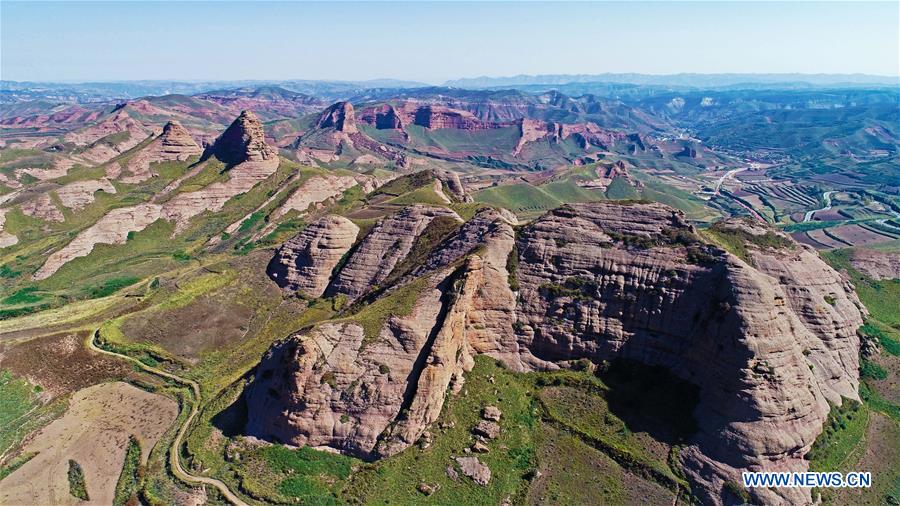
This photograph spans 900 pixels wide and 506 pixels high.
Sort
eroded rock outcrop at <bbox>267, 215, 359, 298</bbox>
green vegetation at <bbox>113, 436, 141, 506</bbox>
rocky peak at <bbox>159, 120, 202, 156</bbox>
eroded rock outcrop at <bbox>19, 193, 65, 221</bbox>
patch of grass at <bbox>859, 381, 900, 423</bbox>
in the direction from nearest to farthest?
1. green vegetation at <bbox>113, 436, 141, 506</bbox>
2. patch of grass at <bbox>859, 381, 900, 423</bbox>
3. eroded rock outcrop at <bbox>267, 215, 359, 298</bbox>
4. eroded rock outcrop at <bbox>19, 193, 65, 221</bbox>
5. rocky peak at <bbox>159, 120, 202, 156</bbox>

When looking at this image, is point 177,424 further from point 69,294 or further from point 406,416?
point 69,294

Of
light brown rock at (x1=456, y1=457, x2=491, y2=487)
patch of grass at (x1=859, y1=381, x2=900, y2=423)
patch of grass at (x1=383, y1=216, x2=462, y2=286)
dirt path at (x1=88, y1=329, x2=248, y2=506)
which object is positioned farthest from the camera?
patch of grass at (x1=383, y1=216, x2=462, y2=286)

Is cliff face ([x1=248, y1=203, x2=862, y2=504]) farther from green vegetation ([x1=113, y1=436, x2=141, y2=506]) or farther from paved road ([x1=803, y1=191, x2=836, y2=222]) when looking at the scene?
paved road ([x1=803, y1=191, x2=836, y2=222])

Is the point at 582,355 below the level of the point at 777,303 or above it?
below

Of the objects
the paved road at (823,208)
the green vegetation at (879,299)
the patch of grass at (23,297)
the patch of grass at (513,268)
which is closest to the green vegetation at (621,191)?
the paved road at (823,208)

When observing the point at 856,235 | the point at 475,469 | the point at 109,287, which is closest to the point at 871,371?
the point at 475,469

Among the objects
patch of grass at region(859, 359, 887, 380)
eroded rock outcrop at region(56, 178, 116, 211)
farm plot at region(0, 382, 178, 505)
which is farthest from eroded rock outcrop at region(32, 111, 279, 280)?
patch of grass at region(859, 359, 887, 380)

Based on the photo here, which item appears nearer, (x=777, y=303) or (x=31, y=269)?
(x=777, y=303)

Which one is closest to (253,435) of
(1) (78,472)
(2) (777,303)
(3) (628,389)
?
(1) (78,472)
